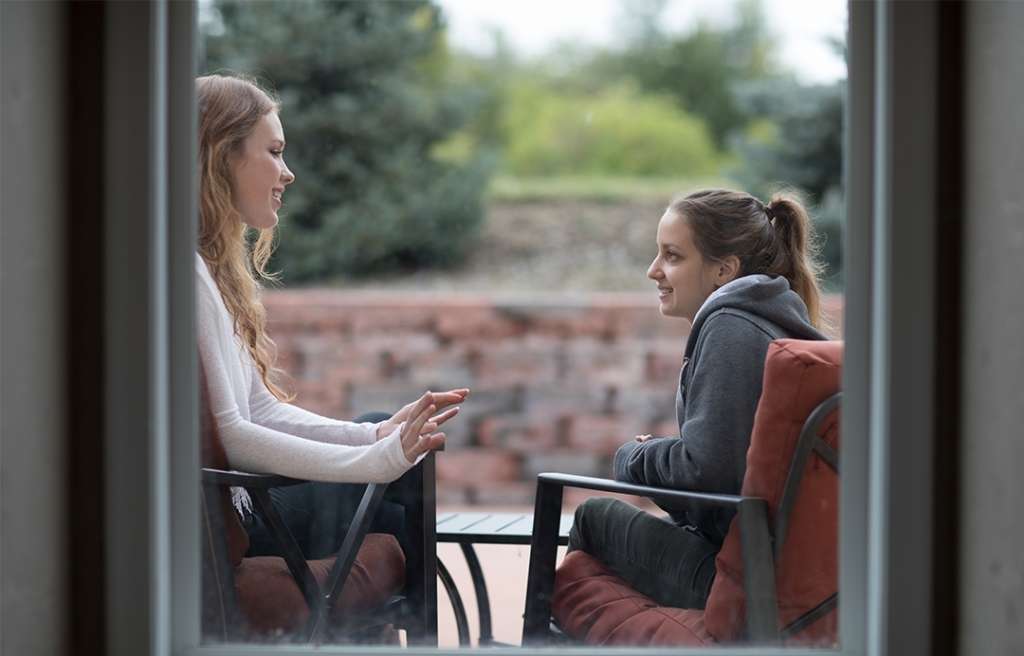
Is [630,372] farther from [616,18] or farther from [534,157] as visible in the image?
[616,18]

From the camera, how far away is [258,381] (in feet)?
6.87

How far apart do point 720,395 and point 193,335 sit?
83 cm

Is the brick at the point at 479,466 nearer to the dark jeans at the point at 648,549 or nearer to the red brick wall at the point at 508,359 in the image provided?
the red brick wall at the point at 508,359

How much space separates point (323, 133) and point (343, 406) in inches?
89.5

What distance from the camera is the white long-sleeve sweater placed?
6.31 ft

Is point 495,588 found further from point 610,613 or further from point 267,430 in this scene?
point 267,430

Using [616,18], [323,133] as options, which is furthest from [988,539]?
[616,18]

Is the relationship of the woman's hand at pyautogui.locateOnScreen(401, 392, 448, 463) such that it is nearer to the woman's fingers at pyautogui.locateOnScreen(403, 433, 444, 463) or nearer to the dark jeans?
the woman's fingers at pyautogui.locateOnScreen(403, 433, 444, 463)

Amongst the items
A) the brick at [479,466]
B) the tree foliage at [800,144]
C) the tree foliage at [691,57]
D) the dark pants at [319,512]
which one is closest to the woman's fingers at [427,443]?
the dark pants at [319,512]

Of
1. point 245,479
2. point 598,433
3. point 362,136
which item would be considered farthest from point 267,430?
point 362,136

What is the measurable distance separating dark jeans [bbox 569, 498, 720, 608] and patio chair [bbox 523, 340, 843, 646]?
1.3 inches

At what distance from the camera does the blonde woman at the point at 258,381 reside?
1944 mm

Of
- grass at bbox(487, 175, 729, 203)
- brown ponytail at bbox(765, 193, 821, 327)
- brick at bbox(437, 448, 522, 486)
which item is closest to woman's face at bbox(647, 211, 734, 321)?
brown ponytail at bbox(765, 193, 821, 327)

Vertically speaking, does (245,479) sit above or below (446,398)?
below
